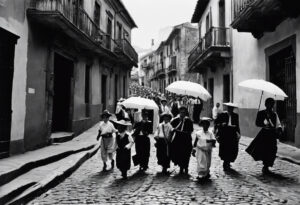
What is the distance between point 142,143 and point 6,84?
3.57 m

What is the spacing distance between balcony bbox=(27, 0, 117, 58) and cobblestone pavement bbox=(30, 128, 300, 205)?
4349 millimetres

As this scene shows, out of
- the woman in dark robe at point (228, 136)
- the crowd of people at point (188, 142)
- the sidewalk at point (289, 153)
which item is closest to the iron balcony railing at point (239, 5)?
the sidewalk at point (289, 153)

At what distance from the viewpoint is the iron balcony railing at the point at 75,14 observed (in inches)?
364

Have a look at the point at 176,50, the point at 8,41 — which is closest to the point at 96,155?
the point at 8,41

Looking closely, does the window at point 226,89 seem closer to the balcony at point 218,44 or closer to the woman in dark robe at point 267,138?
the balcony at point 218,44

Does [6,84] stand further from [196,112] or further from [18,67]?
[196,112]

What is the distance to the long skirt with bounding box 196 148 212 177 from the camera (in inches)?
244

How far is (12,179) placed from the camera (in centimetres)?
573

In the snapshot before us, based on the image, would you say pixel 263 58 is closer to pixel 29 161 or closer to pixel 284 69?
pixel 284 69

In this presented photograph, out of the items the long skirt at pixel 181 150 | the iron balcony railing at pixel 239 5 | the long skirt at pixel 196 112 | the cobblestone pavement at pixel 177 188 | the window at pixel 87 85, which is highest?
the iron balcony railing at pixel 239 5

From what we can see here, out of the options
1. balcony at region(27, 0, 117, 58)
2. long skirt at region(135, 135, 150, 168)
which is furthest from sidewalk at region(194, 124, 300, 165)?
balcony at region(27, 0, 117, 58)

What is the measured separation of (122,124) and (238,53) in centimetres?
917

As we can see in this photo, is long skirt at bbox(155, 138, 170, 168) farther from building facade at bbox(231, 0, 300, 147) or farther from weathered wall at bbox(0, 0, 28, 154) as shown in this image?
building facade at bbox(231, 0, 300, 147)

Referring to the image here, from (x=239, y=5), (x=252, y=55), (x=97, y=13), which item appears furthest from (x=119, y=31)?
(x=239, y=5)
